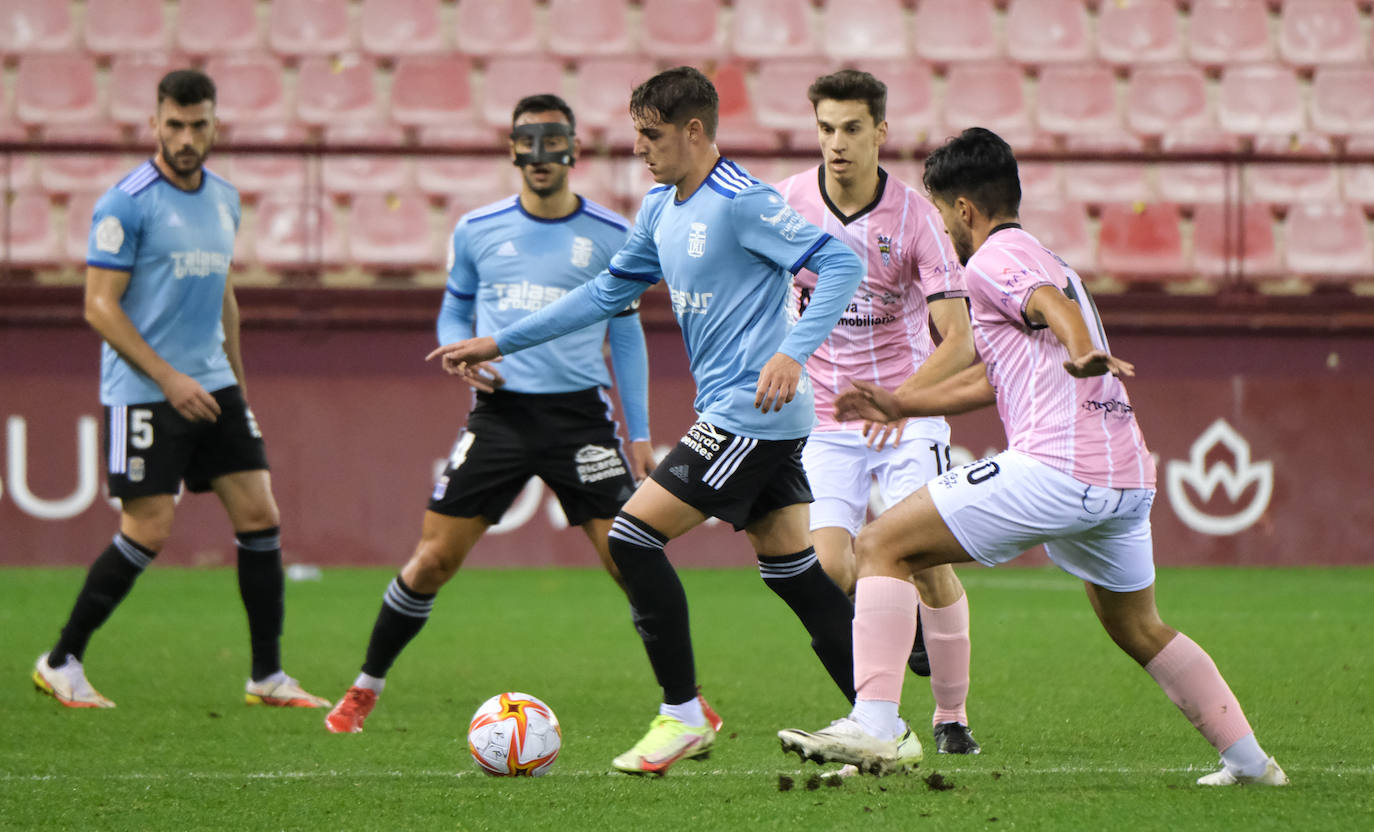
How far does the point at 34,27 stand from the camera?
13609 mm

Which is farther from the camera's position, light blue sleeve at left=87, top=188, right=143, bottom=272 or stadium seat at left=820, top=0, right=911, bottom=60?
stadium seat at left=820, top=0, right=911, bottom=60

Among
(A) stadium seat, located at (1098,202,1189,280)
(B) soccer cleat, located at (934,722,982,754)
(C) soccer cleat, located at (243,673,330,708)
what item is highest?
(A) stadium seat, located at (1098,202,1189,280)

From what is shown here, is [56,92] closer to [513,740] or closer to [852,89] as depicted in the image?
[852,89]

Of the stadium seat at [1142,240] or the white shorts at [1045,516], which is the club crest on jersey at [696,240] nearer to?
the white shorts at [1045,516]

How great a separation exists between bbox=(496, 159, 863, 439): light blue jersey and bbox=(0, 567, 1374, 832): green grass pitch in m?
1.02

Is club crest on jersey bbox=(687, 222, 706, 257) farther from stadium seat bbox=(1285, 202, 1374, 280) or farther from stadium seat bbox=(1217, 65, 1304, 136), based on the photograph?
stadium seat bbox=(1217, 65, 1304, 136)

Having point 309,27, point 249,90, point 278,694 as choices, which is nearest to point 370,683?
point 278,694

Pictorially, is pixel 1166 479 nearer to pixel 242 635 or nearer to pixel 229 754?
pixel 242 635

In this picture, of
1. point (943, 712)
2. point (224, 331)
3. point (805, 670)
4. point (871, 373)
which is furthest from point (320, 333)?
point (943, 712)

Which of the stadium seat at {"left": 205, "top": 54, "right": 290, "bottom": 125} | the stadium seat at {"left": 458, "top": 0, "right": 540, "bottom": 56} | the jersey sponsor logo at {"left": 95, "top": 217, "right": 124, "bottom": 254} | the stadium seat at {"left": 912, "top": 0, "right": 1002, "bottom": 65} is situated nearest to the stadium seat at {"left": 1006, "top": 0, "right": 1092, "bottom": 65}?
the stadium seat at {"left": 912, "top": 0, "right": 1002, "bottom": 65}

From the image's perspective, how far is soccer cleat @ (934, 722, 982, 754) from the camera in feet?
15.6

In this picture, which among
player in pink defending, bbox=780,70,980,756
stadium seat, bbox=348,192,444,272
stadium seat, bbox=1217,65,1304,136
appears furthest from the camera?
stadium seat, bbox=1217,65,1304,136

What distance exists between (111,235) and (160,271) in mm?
213

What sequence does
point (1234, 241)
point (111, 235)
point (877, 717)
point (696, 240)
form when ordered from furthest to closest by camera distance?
point (1234, 241) < point (111, 235) < point (696, 240) < point (877, 717)
